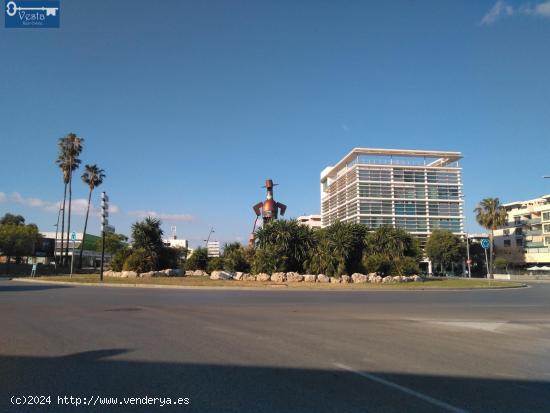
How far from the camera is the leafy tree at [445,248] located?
291 feet

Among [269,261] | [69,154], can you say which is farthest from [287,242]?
[69,154]

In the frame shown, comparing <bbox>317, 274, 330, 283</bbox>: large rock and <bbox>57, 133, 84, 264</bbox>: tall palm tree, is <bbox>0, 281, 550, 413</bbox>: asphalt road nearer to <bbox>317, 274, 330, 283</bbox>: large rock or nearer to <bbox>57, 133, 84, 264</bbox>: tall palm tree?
<bbox>317, 274, 330, 283</bbox>: large rock

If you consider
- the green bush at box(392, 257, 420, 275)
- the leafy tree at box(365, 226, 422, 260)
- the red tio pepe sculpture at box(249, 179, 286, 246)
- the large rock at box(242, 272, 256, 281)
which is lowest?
the large rock at box(242, 272, 256, 281)

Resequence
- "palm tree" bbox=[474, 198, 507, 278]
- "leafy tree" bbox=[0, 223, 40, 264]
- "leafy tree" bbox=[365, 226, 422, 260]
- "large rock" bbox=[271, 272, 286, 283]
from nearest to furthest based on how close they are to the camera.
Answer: "large rock" bbox=[271, 272, 286, 283] < "leafy tree" bbox=[365, 226, 422, 260] < "leafy tree" bbox=[0, 223, 40, 264] < "palm tree" bbox=[474, 198, 507, 278]

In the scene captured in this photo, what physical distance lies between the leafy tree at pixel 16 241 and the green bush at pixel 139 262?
3125 cm

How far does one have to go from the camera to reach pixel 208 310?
1502cm

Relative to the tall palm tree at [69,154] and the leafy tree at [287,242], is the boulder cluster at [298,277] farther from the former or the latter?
the tall palm tree at [69,154]

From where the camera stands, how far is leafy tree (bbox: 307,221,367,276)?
141ft

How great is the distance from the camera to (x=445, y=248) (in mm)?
88500

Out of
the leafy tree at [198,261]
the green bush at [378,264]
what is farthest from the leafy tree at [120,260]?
the green bush at [378,264]

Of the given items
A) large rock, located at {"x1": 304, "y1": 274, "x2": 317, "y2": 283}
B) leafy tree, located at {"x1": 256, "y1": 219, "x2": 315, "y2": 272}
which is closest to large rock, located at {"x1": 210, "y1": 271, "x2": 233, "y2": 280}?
leafy tree, located at {"x1": 256, "y1": 219, "x2": 315, "y2": 272}

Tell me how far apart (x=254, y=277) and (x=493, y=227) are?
49464 mm

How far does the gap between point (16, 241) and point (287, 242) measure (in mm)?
45875

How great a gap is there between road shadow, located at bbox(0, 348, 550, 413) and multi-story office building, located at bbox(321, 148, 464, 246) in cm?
10333
